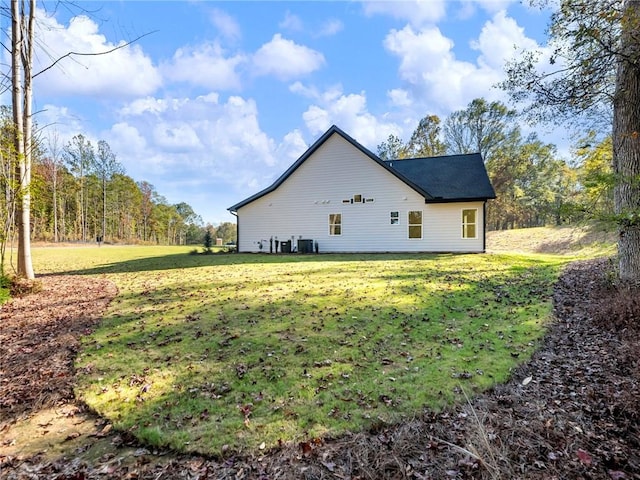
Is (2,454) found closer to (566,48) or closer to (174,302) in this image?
(174,302)

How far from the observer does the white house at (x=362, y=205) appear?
16172 millimetres

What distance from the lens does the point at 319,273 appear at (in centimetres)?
1012

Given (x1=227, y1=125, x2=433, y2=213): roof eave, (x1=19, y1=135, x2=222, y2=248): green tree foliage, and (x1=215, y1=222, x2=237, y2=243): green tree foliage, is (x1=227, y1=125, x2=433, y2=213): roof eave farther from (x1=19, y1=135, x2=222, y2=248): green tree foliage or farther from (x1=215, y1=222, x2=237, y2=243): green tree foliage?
(x1=215, y1=222, x2=237, y2=243): green tree foliage

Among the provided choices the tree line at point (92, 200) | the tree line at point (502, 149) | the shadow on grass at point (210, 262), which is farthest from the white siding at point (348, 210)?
the tree line at point (502, 149)

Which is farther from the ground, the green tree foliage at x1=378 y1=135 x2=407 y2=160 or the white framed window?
the green tree foliage at x1=378 y1=135 x2=407 y2=160

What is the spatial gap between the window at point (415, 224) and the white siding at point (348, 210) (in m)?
0.21

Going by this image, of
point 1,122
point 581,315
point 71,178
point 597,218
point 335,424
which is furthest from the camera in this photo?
point 71,178

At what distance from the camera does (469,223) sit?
634 inches

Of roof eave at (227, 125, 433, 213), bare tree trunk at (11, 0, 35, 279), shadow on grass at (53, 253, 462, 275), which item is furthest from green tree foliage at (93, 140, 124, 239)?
bare tree trunk at (11, 0, 35, 279)

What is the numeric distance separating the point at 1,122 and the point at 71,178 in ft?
122

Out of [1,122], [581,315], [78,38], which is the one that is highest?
[78,38]

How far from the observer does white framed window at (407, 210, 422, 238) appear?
1664cm

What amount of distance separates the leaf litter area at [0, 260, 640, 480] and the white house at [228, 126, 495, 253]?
12.3m

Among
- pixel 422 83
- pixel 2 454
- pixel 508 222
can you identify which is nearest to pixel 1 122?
pixel 2 454
